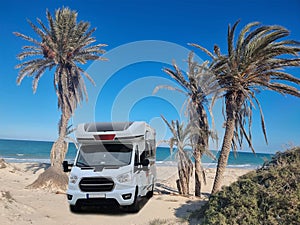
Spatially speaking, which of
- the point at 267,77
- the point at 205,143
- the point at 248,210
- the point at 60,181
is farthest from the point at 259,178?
the point at 60,181

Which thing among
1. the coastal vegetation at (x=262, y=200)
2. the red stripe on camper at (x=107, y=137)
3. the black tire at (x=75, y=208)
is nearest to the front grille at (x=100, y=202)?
the black tire at (x=75, y=208)

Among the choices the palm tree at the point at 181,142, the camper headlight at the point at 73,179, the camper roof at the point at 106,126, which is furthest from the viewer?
the palm tree at the point at 181,142

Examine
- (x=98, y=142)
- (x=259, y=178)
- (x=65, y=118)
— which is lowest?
(x=259, y=178)

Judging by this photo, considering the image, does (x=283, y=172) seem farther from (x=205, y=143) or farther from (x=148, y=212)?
(x=205, y=143)

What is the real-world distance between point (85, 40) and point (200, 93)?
1162cm

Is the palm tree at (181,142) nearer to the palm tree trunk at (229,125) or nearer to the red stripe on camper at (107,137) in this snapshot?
the palm tree trunk at (229,125)

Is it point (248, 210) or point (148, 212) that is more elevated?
point (248, 210)

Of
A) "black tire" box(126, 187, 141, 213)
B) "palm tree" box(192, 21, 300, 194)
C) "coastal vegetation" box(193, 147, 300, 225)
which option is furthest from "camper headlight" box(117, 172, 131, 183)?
"palm tree" box(192, 21, 300, 194)

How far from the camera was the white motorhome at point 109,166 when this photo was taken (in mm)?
6867

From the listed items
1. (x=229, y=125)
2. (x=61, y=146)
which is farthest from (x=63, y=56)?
(x=229, y=125)

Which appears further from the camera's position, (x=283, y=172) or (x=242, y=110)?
(x=242, y=110)

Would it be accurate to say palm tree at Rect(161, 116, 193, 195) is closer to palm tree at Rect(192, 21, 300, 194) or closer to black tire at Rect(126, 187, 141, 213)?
palm tree at Rect(192, 21, 300, 194)

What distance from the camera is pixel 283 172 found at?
22.0 feet

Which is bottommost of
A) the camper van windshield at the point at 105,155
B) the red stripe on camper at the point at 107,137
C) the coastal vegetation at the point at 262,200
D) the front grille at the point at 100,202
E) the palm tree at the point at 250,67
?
the front grille at the point at 100,202
